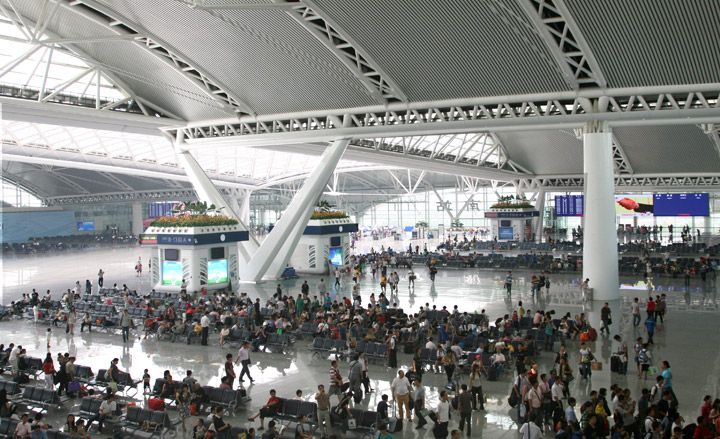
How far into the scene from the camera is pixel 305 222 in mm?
33938

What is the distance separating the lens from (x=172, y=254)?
→ 105 ft

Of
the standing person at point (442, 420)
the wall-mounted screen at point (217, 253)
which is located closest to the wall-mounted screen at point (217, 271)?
the wall-mounted screen at point (217, 253)

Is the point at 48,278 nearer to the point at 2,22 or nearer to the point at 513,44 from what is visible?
the point at 2,22

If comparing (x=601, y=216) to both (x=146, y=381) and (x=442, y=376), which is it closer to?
(x=442, y=376)

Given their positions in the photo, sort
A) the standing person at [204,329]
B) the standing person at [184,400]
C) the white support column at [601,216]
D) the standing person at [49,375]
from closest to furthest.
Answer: the standing person at [184,400] < the standing person at [49,375] < the standing person at [204,329] < the white support column at [601,216]

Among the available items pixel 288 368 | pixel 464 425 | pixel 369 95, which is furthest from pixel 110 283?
pixel 464 425

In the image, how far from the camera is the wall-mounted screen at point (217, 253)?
3222cm

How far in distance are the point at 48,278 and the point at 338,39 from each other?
24384 millimetres

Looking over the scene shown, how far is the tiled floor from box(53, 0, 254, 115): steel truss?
942 cm

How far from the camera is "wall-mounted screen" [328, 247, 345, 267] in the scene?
129ft

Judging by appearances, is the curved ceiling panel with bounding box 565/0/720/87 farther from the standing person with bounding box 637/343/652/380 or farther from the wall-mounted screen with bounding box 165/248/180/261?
the wall-mounted screen with bounding box 165/248/180/261

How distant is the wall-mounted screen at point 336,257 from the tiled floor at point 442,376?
5.78m

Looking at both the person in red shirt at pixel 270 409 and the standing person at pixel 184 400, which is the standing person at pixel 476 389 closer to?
the person in red shirt at pixel 270 409

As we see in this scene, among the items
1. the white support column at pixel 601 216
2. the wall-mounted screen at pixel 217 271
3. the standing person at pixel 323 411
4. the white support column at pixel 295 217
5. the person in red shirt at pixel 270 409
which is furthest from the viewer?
the white support column at pixel 295 217
